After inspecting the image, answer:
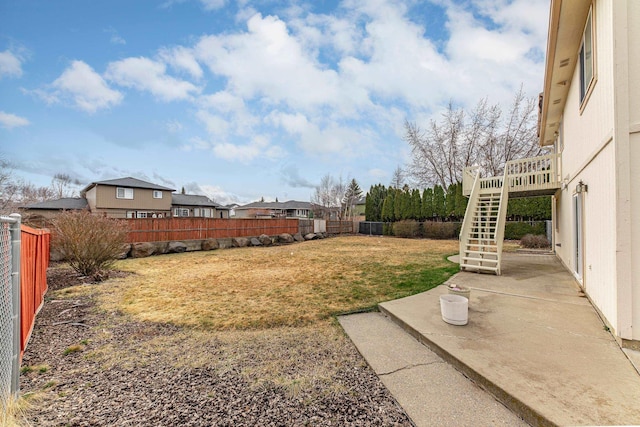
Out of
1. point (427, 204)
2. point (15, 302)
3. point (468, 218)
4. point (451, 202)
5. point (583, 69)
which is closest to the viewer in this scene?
point (15, 302)

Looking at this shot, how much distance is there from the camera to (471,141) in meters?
21.2

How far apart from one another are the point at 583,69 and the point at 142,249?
14.3 metres

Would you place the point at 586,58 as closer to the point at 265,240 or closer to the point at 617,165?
the point at 617,165

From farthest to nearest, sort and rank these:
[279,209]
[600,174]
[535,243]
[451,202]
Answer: [279,209] → [451,202] → [535,243] → [600,174]

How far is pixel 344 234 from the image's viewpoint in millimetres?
23438

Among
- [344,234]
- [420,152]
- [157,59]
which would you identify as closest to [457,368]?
[157,59]

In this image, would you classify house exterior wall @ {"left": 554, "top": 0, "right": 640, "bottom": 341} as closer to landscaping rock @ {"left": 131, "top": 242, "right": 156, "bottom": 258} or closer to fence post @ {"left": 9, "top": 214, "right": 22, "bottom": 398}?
fence post @ {"left": 9, "top": 214, "right": 22, "bottom": 398}

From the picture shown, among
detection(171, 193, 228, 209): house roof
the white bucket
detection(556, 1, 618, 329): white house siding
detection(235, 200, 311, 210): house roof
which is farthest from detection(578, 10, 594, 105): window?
detection(235, 200, 311, 210): house roof

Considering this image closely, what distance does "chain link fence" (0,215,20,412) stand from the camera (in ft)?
6.57

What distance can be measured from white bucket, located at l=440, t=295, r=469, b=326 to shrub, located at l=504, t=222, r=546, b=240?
16209 mm

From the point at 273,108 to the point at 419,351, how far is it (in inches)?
515

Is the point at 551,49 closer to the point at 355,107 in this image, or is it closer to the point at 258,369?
the point at 258,369

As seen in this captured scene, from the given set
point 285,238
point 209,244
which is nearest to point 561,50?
point 209,244

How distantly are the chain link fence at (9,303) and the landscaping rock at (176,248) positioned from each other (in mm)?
10923
